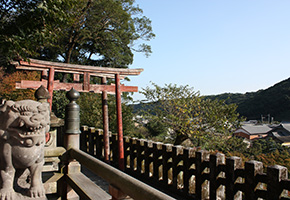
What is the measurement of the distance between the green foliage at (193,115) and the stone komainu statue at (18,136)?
844 centimetres

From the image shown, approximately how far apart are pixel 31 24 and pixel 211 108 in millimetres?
8349

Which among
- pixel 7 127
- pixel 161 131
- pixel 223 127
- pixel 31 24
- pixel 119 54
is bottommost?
Result: pixel 161 131

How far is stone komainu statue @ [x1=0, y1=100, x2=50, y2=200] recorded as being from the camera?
2311 millimetres

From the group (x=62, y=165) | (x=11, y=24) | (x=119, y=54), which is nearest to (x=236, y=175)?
(x=62, y=165)

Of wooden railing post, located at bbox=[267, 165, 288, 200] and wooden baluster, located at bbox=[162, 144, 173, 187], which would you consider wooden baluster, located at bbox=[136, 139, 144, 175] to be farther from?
wooden railing post, located at bbox=[267, 165, 288, 200]

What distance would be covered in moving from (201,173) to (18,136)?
11.1 ft

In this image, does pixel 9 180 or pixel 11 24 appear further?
pixel 11 24

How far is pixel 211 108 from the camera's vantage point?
439 inches

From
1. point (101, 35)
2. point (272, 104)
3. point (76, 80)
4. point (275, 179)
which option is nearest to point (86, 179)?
point (275, 179)

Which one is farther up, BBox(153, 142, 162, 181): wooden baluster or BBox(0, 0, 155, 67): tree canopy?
BBox(0, 0, 155, 67): tree canopy

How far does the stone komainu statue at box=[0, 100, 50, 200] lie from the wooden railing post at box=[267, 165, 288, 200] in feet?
10.1

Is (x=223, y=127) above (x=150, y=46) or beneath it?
beneath

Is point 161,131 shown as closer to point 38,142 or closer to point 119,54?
point 119,54

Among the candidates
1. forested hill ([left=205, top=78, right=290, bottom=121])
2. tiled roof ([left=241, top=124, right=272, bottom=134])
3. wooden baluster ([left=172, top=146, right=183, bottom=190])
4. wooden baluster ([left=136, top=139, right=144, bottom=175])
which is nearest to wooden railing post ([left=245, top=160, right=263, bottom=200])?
wooden baluster ([left=172, top=146, right=183, bottom=190])
